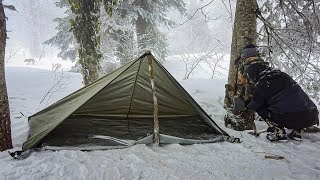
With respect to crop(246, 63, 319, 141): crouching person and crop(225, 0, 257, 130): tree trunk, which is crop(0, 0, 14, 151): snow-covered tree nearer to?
crop(246, 63, 319, 141): crouching person

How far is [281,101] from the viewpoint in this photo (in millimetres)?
3623

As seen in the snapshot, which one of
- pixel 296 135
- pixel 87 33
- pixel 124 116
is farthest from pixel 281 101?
pixel 87 33

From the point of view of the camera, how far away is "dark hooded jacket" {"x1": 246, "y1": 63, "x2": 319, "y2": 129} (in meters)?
3.59

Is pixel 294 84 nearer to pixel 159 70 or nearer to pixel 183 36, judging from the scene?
pixel 159 70

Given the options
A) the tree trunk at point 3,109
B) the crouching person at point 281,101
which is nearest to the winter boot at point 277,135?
the crouching person at point 281,101

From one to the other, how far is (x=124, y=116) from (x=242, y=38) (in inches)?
102

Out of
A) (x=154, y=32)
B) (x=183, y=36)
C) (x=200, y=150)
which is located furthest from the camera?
(x=183, y=36)

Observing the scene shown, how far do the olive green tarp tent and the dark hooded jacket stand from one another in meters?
0.77

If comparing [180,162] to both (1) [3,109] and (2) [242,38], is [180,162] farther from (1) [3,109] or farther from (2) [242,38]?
(2) [242,38]

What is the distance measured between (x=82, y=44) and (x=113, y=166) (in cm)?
416

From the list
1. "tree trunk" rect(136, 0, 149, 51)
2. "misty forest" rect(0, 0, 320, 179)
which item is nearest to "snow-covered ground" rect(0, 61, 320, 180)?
"misty forest" rect(0, 0, 320, 179)

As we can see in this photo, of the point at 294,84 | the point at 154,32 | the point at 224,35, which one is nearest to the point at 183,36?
the point at 224,35

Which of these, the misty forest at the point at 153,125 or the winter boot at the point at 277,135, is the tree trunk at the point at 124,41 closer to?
the misty forest at the point at 153,125

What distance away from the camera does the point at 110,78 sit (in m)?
4.28
